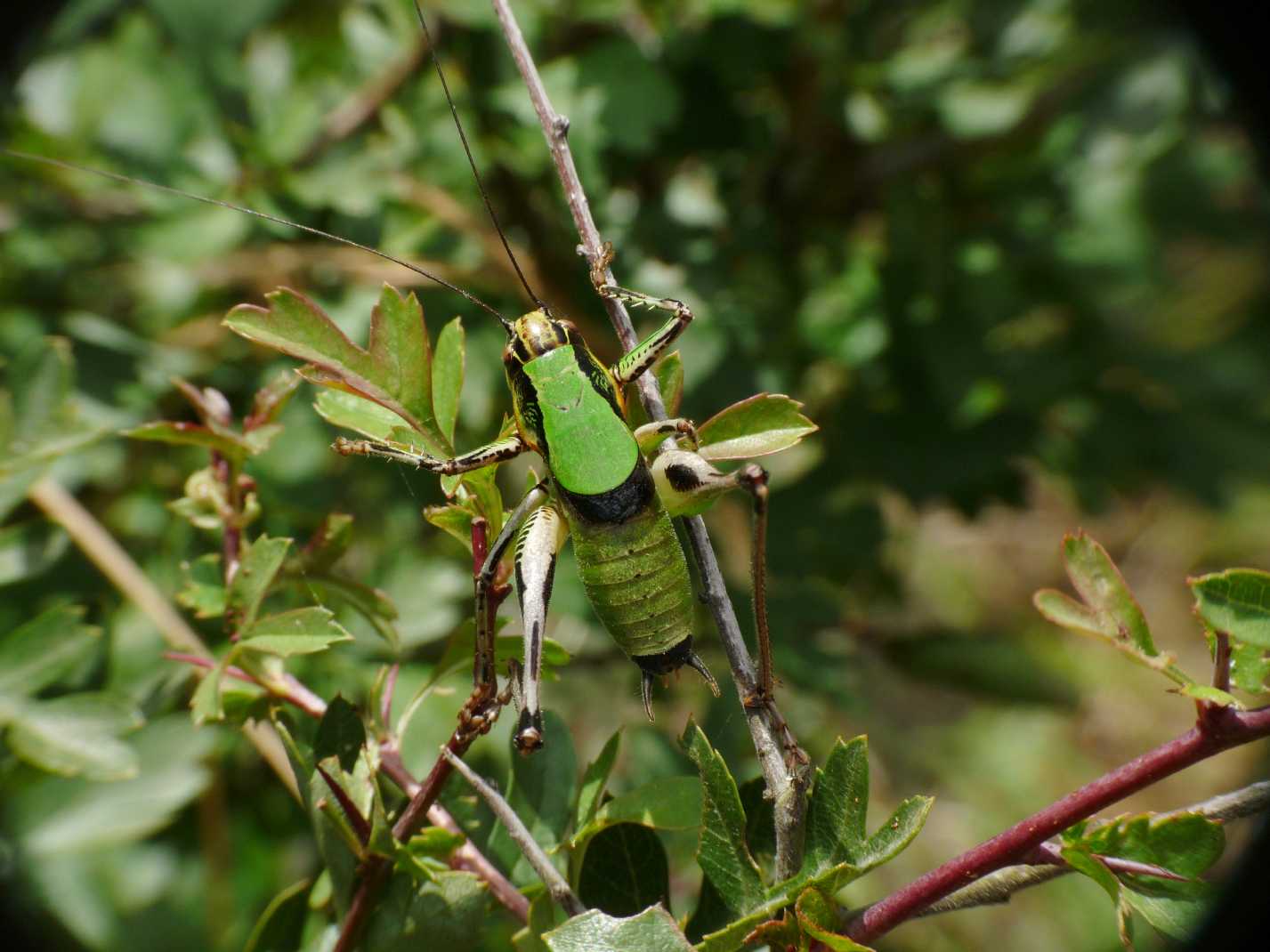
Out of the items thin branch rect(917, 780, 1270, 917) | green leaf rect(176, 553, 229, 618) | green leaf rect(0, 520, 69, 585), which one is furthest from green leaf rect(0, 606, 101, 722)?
thin branch rect(917, 780, 1270, 917)

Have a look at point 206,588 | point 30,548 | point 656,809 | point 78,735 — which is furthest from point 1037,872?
point 30,548

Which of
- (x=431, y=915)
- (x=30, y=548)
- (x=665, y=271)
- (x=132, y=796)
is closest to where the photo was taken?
(x=431, y=915)

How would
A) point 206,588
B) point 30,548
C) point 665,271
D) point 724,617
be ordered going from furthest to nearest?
point 665,271
point 30,548
point 206,588
point 724,617

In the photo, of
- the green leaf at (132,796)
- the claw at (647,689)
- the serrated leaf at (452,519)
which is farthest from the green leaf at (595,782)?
the green leaf at (132,796)

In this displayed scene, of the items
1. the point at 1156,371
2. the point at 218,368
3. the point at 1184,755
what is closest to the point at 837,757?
the point at 1184,755

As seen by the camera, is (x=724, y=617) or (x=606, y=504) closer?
(x=724, y=617)

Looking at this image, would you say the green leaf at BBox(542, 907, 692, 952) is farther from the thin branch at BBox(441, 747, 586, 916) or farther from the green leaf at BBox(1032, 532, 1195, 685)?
the green leaf at BBox(1032, 532, 1195, 685)

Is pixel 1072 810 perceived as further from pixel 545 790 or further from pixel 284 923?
pixel 284 923
